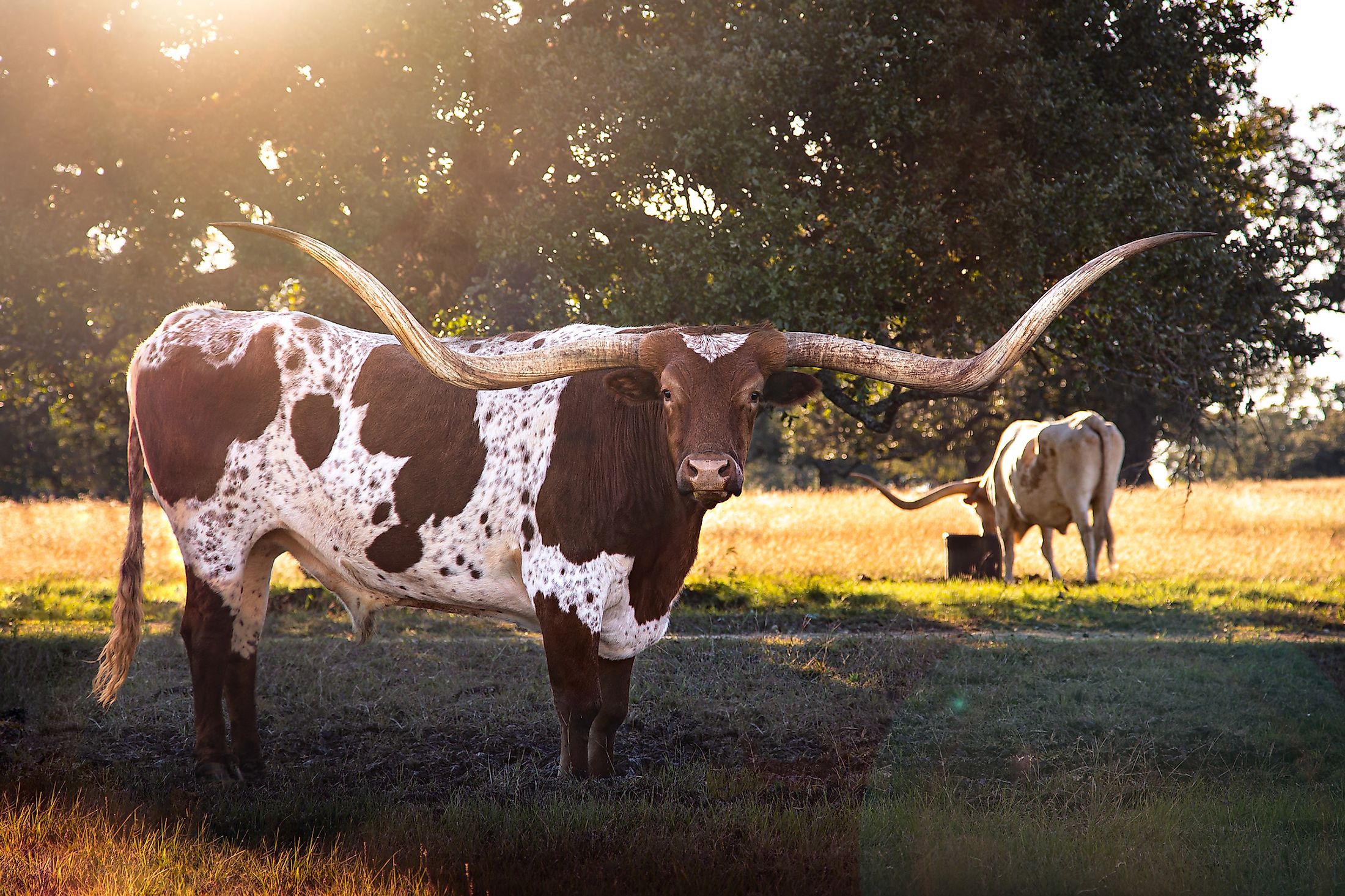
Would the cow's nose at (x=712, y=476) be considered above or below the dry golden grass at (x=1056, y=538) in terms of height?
above

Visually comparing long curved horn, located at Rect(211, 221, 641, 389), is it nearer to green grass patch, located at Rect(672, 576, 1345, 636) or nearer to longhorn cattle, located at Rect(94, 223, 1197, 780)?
longhorn cattle, located at Rect(94, 223, 1197, 780)

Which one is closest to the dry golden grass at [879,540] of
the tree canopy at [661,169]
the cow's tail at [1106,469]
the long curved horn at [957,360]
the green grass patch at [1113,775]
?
the cow's tail at [1106,469]

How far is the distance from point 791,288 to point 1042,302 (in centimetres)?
578

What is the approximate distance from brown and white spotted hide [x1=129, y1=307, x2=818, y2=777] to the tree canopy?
5065mm

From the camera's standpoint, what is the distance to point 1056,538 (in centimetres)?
2031

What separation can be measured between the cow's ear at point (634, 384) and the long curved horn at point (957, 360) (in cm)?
69

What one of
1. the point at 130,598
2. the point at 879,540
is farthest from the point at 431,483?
the point at 879,540

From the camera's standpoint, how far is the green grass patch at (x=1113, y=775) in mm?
3957

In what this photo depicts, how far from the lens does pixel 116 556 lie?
1587cm

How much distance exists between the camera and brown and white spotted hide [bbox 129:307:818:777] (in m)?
5.15

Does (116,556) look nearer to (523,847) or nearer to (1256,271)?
(523,847)

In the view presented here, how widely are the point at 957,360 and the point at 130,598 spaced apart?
4688 millimetres

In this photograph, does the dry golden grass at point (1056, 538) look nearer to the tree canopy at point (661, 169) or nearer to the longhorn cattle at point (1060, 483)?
the longhorn cattle at point (1060, 483)

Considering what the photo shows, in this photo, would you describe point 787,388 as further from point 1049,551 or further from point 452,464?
point 1049,551
